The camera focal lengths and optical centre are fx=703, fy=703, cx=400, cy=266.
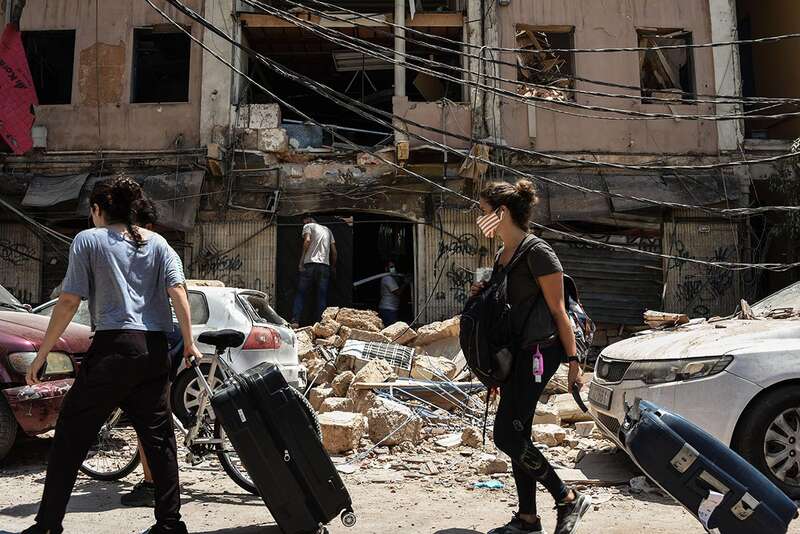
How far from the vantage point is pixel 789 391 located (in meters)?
4.65

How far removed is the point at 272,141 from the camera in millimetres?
13023

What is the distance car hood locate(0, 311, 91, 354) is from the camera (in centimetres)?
546

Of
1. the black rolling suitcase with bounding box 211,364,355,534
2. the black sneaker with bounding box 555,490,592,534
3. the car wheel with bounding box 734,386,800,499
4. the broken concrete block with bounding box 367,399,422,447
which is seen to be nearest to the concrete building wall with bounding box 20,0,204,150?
the broken concrete block with bounding box 367,399,422,447

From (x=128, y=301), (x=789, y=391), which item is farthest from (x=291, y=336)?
(x=789, y=391)

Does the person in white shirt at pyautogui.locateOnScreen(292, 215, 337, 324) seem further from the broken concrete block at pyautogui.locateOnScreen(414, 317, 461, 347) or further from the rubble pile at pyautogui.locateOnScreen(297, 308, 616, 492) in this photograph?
the broken concrete block at pyautogui.locateOnScreen(414, 317, 461, 347)

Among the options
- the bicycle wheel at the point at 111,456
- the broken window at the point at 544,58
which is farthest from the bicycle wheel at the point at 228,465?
the broken window at the point at 544,58

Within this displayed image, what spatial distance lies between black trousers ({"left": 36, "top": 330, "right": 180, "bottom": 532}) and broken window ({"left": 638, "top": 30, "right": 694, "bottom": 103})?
1262 centimetres

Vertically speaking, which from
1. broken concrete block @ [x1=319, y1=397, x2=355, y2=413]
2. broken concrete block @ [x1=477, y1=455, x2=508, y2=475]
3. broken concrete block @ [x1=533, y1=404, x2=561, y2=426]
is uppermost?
broken concrete block @ [x1=319, y1=397, x2=355, y2=413]

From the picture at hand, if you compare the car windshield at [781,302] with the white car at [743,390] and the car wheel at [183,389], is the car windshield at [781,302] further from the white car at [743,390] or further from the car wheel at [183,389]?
the car wheel at [183,389]

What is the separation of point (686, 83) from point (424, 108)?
5.55m

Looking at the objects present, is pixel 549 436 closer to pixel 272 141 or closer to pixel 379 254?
pixel 379 254

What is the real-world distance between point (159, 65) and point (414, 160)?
606 centimetres

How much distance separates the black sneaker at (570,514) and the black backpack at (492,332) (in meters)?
0.70

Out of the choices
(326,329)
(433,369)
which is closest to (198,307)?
(433,369)
